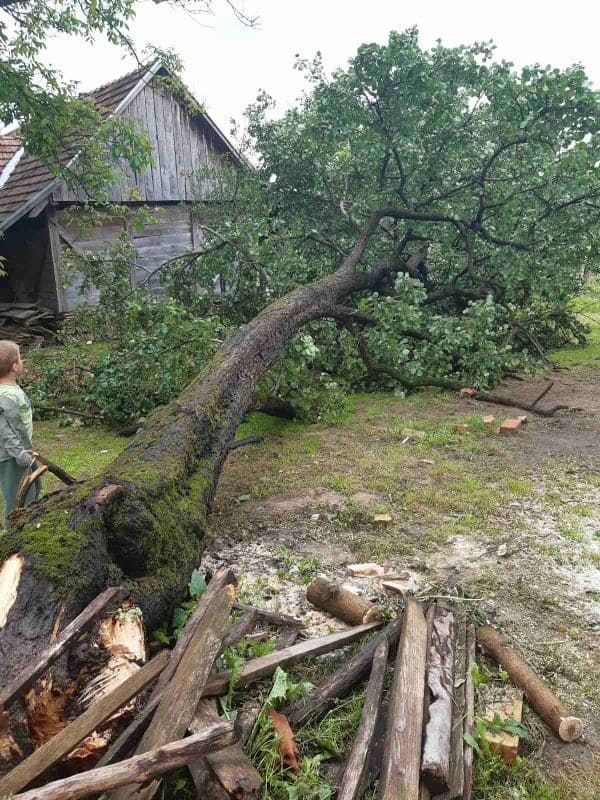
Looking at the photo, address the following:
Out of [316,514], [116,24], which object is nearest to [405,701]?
[316,514]

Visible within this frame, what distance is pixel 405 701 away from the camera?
2270 mm

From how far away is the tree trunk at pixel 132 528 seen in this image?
246 cm

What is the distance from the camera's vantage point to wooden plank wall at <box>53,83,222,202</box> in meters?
12.9

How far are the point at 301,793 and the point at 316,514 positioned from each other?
2527 millimetres

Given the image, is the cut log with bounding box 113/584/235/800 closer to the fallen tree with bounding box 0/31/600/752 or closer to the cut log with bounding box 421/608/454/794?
the cut log with bounding box 421/608/454/794

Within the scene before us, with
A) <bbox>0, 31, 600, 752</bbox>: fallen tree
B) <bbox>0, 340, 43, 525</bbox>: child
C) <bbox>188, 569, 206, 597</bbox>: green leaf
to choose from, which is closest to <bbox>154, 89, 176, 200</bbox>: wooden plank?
<bbox>0, 31, 600, 752</bbox>: fallen tree

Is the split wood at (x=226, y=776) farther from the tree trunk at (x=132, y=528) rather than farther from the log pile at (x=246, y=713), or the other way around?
the tree trunk at (x=132, y=528)

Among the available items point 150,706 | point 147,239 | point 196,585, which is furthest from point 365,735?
point 147,239

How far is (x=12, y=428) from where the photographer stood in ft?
13.0

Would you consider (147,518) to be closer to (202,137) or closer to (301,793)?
(301,793)

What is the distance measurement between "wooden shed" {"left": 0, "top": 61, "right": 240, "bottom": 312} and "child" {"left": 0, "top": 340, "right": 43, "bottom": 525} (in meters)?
7.63

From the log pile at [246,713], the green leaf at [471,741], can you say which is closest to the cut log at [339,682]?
the log pile at [246,713]

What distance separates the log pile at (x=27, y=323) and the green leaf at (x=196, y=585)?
927 centimetres

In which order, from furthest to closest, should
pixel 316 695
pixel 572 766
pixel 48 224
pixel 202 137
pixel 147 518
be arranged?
pixel 202 137 → pixel 48 224 → pixel 147 518 → pixel 316 695 → pixel 572 766
